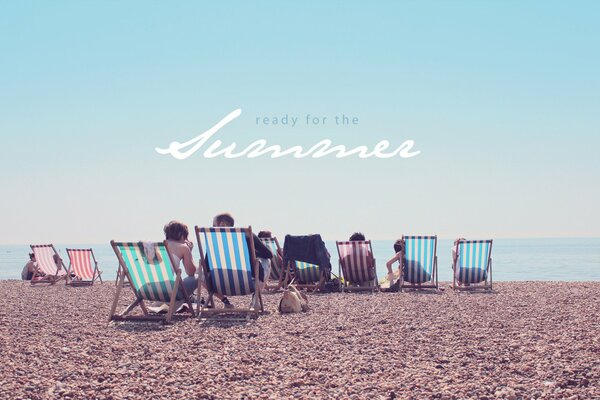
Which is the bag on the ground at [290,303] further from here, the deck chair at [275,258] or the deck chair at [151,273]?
the deck chair at [275,258]

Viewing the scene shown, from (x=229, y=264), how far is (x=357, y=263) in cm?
435

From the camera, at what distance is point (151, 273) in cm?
666

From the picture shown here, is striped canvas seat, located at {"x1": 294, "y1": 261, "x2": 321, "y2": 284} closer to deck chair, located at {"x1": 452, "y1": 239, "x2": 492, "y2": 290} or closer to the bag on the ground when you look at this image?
deck chair, located at {"x1": 452, "y1": 239, "x2": 492, "y2": 290}

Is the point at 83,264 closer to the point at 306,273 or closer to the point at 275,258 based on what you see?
the point at 275,258

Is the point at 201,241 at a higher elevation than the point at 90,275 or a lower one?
higher

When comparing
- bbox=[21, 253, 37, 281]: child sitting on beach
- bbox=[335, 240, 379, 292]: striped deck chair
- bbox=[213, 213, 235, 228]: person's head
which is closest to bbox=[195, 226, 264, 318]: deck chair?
bbox=[213, 213, 235, 228]: person's head

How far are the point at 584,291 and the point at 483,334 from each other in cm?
571

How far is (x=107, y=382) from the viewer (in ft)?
12.8

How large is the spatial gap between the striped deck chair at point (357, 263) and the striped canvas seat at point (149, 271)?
463cm

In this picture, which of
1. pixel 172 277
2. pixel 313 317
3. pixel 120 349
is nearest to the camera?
pixel 120 349

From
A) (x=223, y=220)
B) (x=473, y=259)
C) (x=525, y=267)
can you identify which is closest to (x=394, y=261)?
(x=473, y=259)

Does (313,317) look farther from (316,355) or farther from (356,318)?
(316,355)

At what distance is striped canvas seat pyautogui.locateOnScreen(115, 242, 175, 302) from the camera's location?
21.4 ft

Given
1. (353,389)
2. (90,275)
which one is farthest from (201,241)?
(90,275)
